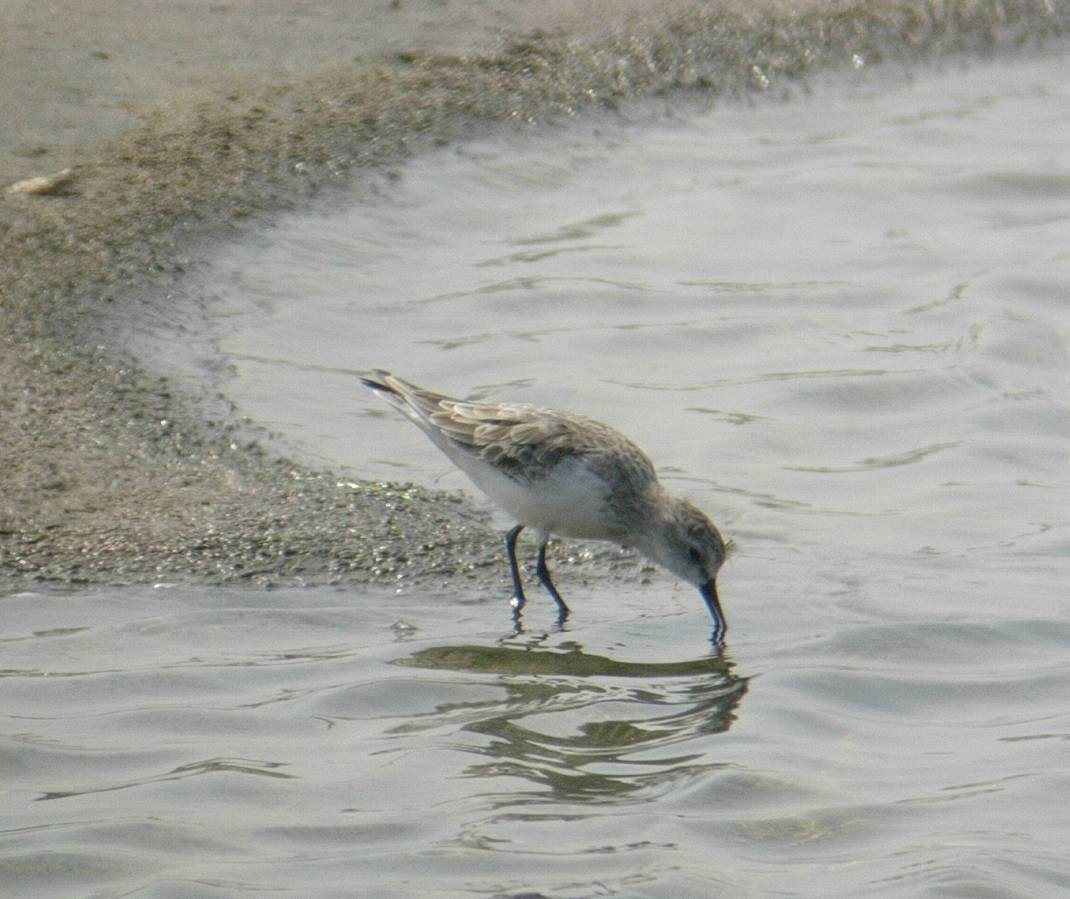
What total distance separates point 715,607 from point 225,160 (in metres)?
4.28

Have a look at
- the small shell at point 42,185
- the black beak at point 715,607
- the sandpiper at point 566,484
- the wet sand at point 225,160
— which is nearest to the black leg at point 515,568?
the sandpiper at point 566,484

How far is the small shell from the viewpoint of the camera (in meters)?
8.70

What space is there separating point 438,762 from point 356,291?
4.22 m

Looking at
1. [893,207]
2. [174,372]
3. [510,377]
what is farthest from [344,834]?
[893,207]

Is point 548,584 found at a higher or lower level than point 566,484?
lower

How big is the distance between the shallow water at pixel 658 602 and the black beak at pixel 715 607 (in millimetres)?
54

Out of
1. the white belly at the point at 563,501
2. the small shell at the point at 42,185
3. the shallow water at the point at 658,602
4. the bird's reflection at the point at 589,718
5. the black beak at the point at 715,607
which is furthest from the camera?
the small shell at the point at 42,185

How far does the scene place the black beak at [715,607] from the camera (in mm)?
6469

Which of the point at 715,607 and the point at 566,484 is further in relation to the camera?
the point at 566,484

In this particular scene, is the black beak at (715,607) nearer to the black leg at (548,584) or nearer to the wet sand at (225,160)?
the black leg at (548,584)

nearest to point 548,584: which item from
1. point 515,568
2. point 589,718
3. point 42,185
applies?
point 515,568

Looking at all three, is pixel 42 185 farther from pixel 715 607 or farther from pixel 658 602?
pixel 715 607

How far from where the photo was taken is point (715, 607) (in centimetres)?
652

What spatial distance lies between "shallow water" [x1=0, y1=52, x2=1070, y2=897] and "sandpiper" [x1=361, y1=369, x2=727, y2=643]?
0.23 metres
